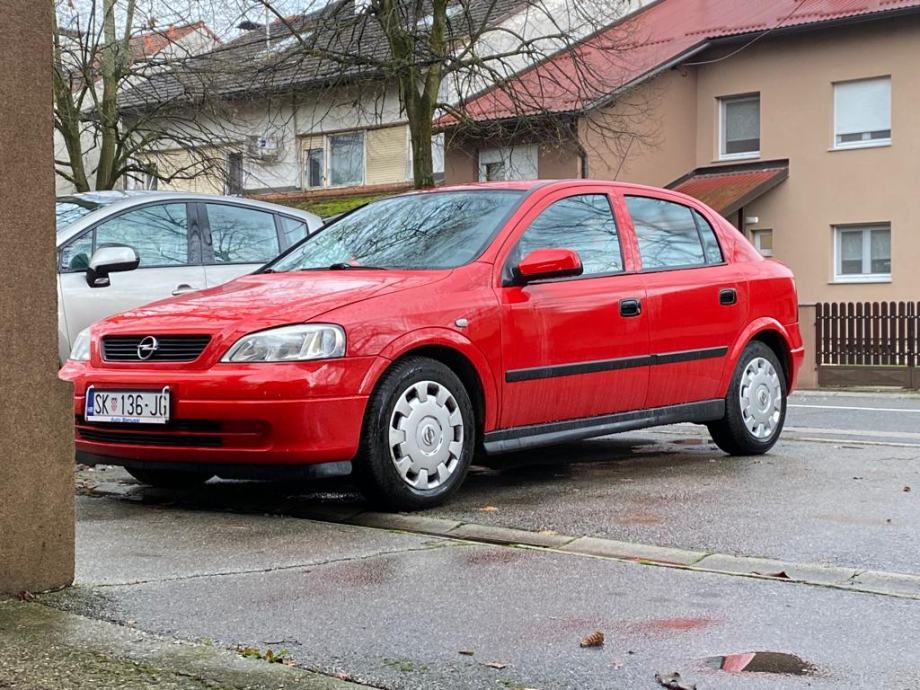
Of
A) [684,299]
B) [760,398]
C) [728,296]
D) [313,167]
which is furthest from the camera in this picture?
[313,167]

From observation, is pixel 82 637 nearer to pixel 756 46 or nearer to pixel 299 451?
pixel 299 451

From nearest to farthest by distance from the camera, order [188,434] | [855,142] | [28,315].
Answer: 1. [28,315]
2. [188,434]
3. [855,142]

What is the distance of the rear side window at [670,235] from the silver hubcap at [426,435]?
1993 mm

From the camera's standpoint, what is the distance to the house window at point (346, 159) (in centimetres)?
3697

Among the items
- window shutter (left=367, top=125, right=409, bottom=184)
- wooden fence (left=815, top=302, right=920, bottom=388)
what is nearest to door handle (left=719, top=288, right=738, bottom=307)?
wooden fence (left=815, top=302, right=920, bottom=388)

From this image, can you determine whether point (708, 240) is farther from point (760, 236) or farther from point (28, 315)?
point (760, 236)

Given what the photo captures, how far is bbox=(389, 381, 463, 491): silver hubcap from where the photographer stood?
6.48 meters

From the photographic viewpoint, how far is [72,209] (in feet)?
33.6

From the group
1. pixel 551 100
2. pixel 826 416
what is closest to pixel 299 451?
pixel 826 416

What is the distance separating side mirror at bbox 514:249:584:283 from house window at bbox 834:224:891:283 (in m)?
24.4

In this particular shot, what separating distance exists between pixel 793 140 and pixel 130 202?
77.0 feet

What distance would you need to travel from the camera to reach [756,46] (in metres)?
31.8

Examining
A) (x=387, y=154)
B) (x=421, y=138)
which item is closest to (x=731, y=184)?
(x=387, y=154)

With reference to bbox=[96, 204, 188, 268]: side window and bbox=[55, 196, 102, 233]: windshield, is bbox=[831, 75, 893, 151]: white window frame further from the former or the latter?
bbox=[55, 196, 102, 233]: windshield
